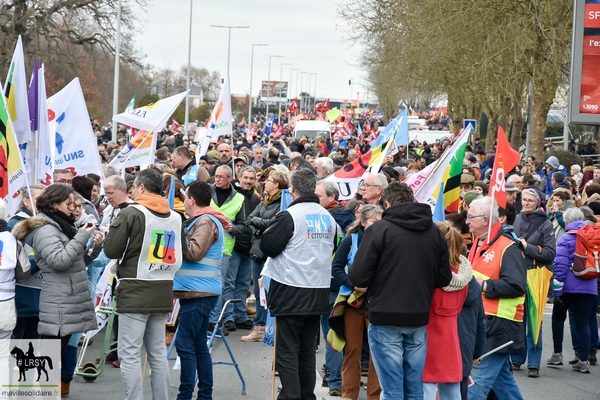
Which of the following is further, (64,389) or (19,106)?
(19,106)

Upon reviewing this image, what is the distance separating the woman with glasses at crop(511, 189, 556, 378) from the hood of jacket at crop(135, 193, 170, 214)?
3.69 m

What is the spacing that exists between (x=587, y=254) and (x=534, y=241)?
742 millimetres

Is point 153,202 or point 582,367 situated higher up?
point 153,202

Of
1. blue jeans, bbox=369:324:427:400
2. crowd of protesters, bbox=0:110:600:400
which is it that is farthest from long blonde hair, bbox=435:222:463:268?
blue jeans, bbox=369:324:427:400

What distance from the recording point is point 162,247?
6.41m

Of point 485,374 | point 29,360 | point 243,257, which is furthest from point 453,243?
point 243,257

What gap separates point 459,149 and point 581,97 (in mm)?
4169

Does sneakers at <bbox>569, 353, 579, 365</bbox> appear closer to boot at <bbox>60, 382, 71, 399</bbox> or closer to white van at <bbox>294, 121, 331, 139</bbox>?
boot at <bbox>60, 382, 71, 399</bbox>

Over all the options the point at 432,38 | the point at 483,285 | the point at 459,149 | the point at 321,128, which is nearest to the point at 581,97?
the point at 459,149

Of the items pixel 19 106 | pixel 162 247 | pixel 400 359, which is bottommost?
pixel 400 359

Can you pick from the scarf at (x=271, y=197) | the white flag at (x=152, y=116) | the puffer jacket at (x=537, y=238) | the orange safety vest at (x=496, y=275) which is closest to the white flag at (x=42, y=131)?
the scarf at (x=271, y=197)

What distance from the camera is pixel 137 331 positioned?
20.9ft

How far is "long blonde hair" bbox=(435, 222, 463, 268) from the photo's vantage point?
236 inches

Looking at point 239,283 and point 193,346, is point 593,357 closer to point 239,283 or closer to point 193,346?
point 239,283
